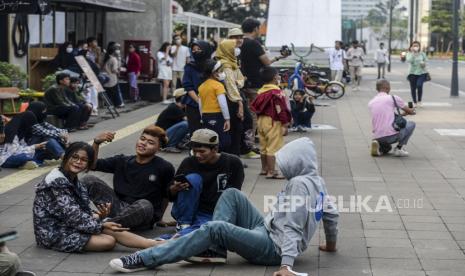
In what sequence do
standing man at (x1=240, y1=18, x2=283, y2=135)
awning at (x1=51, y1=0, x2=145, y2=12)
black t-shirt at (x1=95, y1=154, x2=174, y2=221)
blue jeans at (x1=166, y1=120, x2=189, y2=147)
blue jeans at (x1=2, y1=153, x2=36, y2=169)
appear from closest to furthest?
black t-shirt at (x1=95, y1=154, x2=174, y2=221) → blue jeans at (x1=2, y1=153, x2=36, y2=169) → standing man at (x1=240, y1=18, x2=283, y2=135) → blue jeans at (x1=166, y1=120, x2=189, y2=147) → awning at (x1=51, y1=0, x2=145, y2=12)

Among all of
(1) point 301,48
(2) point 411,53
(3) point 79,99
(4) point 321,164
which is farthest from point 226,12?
(4) point 321,164

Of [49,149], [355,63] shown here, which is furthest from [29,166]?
[355,63]

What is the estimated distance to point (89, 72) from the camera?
58.1ft

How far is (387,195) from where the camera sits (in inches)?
387

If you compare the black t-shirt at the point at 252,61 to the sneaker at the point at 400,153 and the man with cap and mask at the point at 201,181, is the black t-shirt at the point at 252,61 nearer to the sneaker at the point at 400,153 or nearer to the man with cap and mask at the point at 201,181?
the sneaker at the point at 400,153

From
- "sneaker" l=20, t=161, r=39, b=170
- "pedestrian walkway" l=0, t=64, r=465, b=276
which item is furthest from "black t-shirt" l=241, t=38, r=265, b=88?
"sneaker" l=20, t=161, r=39, b=170

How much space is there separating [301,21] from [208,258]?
76.8 feet

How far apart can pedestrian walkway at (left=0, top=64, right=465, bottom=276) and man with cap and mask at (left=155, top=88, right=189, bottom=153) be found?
271mm

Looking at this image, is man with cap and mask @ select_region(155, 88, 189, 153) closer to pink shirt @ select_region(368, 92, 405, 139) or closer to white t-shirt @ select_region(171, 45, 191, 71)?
pink shirt @ select_region(368, 92, 405, 139)

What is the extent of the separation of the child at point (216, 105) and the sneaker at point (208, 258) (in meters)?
4.05

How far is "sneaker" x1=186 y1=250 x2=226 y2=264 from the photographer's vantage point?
6.71 meters

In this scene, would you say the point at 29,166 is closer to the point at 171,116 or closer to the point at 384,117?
the point at 171,116

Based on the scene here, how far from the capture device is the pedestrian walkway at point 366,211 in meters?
6.78

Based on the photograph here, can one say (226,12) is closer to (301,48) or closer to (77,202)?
(301,48)
